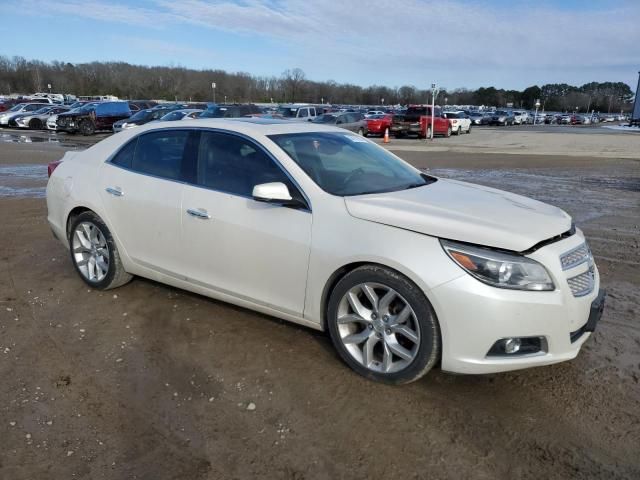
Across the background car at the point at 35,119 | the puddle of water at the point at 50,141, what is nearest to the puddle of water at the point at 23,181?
the puddle of water at the point at 50,141

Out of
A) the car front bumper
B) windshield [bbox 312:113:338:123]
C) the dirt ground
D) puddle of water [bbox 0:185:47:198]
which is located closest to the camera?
the dirt ground

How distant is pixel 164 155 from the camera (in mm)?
4422

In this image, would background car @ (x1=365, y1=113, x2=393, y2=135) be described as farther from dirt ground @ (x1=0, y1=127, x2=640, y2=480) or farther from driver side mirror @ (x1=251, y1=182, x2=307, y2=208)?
driver side mirror @ (x1=251, y1=182, x2=307, y2=208)

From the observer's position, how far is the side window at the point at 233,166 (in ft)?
12.5

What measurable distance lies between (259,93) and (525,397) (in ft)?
443

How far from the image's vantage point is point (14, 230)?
7.28m

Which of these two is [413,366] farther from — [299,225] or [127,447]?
[127,447]

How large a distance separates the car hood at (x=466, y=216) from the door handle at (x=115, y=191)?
2.17 meters

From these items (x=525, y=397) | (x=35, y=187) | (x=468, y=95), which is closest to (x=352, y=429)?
(x=525, y=397)

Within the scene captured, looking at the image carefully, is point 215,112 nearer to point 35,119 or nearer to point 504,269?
point 35,119

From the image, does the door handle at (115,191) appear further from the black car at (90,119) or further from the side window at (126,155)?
the black car at (90,119)

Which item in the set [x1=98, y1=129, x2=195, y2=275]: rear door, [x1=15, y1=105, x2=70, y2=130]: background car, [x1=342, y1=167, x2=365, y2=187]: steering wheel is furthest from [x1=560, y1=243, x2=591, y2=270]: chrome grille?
[x1=15, y1=105, x2=70, y2=130]: background car

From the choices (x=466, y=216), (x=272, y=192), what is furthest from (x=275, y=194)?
(x=466, y=216)

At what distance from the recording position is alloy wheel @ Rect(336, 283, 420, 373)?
321 cm
